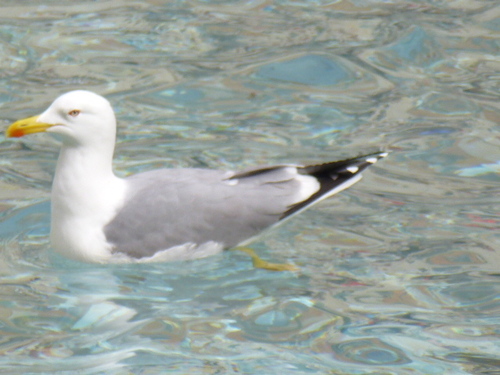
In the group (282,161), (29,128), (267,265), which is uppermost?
(29,128)

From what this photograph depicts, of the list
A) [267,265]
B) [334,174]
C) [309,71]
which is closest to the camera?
[267,265]

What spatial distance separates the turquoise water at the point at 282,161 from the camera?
418cm

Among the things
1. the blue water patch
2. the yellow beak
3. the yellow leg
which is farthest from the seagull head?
the blue water patch

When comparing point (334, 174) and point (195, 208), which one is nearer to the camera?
point (195, 208)

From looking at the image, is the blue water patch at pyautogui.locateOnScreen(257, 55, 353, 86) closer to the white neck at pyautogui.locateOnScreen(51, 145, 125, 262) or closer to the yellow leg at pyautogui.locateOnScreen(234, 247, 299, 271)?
the yellow leg at pyautogui.locateOnScreen(234, 247, 299, 271)

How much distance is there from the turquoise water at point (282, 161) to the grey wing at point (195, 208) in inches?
6.0

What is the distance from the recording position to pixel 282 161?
6.01 meters

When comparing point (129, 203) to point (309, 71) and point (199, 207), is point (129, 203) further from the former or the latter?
point (309, 71)

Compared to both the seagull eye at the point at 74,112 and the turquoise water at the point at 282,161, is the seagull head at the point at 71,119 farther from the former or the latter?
the turquoise water at the point at 282,161

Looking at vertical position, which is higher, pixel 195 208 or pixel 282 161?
pixel 195 208

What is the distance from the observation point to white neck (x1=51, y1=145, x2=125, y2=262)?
4.75m

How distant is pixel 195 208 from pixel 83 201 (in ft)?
1.73

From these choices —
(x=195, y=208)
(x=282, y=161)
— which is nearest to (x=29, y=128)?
(x=195, y=208)

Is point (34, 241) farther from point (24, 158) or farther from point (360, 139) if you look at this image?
point (360, 139)
